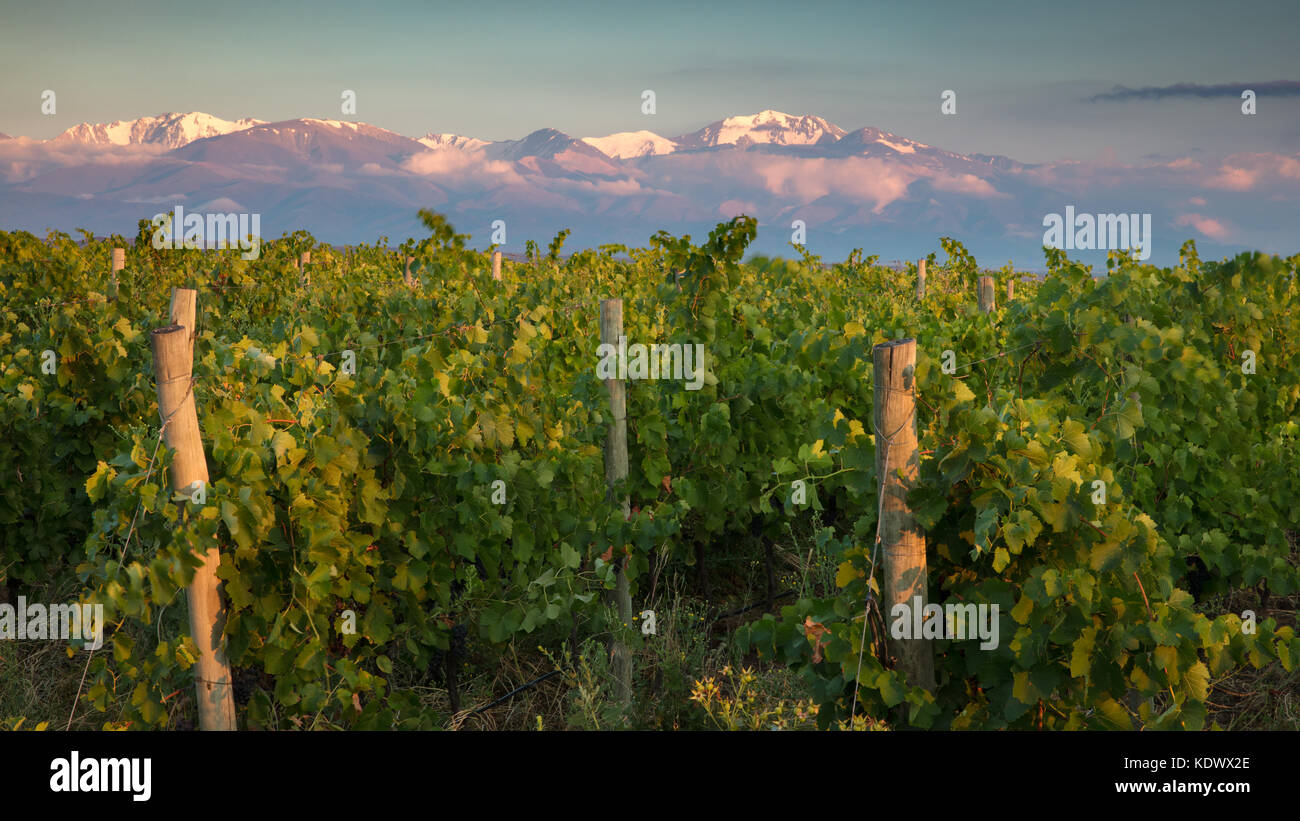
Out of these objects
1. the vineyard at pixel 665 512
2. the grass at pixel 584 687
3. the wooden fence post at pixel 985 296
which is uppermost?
the wooden fence post at pixel 985 296

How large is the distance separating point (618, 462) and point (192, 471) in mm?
1887

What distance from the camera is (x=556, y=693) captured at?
4164 millimetres

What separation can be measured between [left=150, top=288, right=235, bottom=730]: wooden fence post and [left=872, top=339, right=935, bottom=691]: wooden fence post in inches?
84.6

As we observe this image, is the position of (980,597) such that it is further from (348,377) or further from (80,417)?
(80,417)

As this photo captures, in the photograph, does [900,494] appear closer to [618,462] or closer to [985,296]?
[618,462]

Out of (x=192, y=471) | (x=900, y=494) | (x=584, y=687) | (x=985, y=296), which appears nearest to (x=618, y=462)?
(x=584, y=687)

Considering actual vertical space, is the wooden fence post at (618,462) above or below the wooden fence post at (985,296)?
below

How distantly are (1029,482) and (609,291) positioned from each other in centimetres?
562

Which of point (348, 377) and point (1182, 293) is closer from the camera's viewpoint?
point (348, 377)

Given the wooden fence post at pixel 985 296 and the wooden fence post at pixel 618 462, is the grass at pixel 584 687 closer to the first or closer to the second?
the wooden fence post at pixel 618 462

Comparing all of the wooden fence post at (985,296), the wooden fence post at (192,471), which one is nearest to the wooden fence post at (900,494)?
the wooden fence post at (192,471)

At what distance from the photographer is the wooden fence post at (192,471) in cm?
282

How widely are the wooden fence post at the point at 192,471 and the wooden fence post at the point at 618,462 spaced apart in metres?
1.62

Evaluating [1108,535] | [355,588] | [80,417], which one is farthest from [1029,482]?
[80,417]
